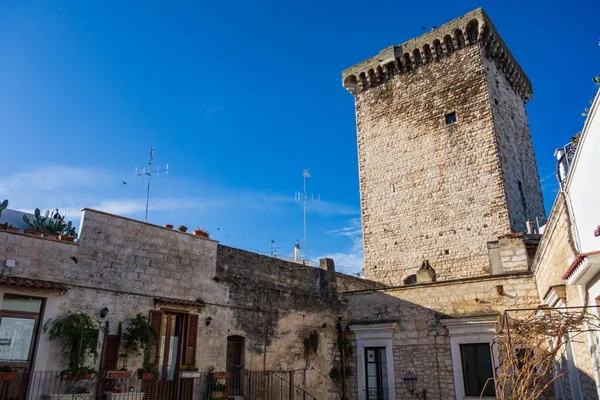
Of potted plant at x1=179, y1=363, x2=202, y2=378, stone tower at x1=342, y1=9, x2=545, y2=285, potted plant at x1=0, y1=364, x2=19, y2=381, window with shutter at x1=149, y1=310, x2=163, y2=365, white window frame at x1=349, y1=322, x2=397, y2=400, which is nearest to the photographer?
potted plant at x1=0, y1=364, x2=19, y2=381

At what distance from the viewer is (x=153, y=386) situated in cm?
1085

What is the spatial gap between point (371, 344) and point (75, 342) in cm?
879

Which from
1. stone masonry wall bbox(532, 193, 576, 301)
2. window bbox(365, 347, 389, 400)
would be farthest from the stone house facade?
stone masonry wall bbox(532, 193, 576, 301)

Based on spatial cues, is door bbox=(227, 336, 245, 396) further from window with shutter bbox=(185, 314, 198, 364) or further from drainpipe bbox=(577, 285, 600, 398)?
drainpipe bbox=(577, 285, 600, 398)

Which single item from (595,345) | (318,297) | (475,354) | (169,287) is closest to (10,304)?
(169,287)

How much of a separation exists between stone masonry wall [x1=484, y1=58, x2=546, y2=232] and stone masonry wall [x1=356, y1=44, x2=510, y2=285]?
584mm

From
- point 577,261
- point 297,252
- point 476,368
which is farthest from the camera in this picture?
point 297,252

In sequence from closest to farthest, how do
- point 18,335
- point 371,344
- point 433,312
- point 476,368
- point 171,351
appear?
point 18,335, point 171,351, point 476,368, point 433,312, point 371,344

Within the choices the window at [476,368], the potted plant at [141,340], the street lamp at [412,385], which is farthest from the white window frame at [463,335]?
the potted plant at [141,340]

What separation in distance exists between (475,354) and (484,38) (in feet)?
46.3

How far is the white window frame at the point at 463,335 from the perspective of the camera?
43.1 feet

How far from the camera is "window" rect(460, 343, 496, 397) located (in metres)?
13.1

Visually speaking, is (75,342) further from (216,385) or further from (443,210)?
(443,210)

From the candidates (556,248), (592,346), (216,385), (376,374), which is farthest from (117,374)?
(556,248)
